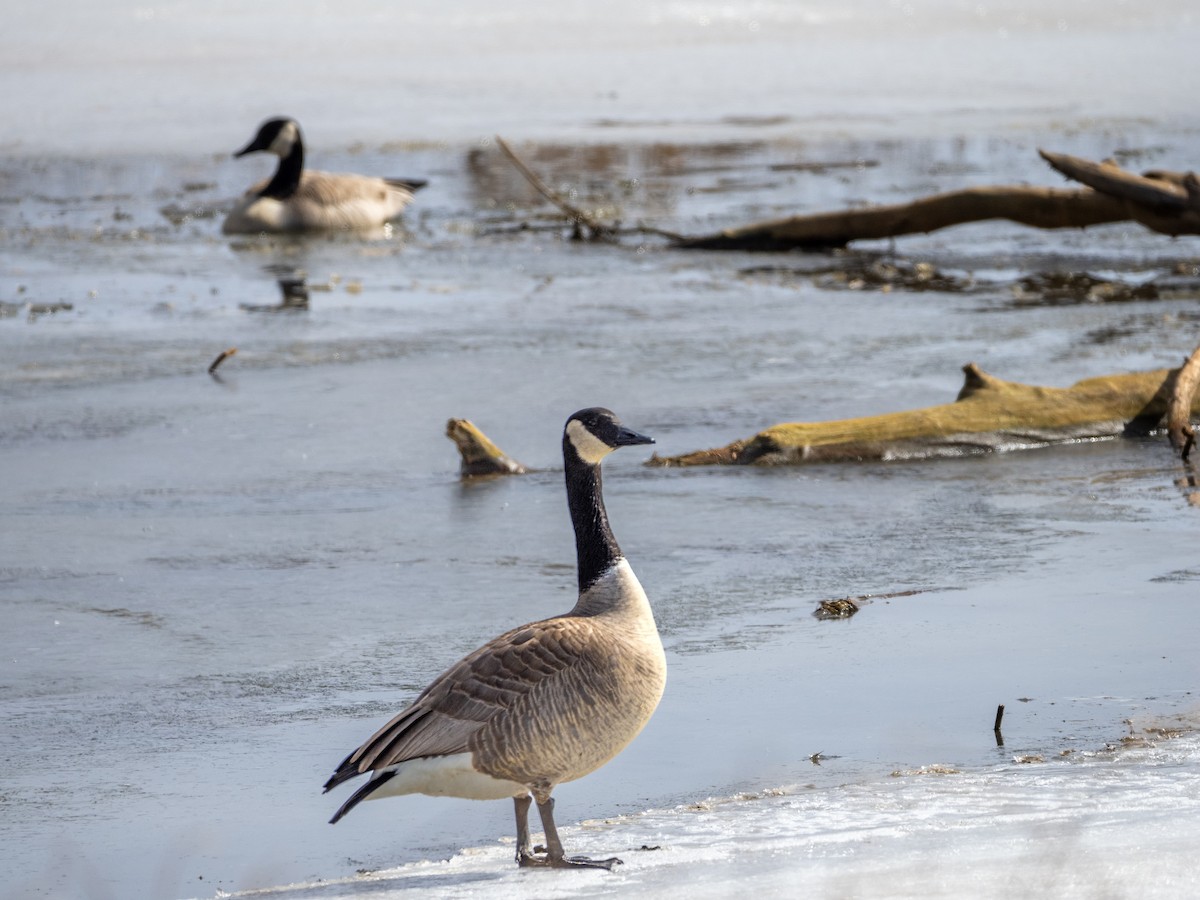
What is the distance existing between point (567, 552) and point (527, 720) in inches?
117

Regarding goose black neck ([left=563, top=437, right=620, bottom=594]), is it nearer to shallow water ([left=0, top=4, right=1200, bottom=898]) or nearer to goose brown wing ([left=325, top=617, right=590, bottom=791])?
goose brown wing ([left=325, top=617, right=590, bottom=791])

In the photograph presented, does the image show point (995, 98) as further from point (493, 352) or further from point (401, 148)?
point (493, 352)

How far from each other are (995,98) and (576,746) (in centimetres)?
2053

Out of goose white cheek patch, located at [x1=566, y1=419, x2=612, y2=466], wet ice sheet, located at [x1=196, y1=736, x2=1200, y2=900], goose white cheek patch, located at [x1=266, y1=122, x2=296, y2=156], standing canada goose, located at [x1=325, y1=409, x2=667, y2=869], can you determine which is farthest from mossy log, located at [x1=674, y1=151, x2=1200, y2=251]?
standing canada goose, located at [x1=325, y1=409, x2=667, y2=869]

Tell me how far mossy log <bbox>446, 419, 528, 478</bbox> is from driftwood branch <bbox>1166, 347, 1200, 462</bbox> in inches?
122

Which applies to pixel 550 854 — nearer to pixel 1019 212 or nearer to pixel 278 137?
pixel 1019 212

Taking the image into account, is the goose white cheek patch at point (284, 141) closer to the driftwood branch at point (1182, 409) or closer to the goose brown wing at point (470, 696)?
the driftwood branch at point (1182, 409)

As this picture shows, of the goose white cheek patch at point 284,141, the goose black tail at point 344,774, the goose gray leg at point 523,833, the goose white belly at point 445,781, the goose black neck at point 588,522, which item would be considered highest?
the goose white cheek patch at point 284,141

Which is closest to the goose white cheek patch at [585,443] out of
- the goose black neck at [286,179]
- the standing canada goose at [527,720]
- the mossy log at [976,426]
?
the standing canada goose at [527,720]

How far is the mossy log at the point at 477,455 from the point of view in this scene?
26.1 feet

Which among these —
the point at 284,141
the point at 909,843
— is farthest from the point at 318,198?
the point at 909,843

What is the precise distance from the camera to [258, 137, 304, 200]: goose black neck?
1591 centimetres

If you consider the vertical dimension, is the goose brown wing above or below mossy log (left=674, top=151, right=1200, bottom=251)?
below

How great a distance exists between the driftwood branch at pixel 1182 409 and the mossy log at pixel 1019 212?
349 centimetres
